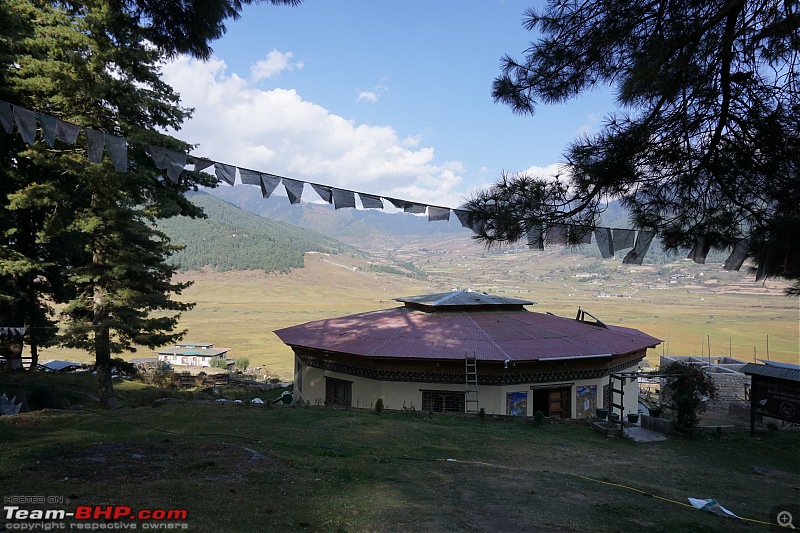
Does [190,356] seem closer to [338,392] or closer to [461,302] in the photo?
[338,392]

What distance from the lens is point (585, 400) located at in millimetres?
19266

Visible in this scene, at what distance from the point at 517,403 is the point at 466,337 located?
10.4ft

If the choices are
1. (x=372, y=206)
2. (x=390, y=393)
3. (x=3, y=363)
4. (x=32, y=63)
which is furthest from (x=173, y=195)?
(x=3, y=363)

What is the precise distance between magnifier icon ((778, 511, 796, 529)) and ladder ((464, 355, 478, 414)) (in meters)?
9.83

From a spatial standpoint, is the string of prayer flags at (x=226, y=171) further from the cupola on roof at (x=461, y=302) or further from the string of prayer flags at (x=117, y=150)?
the cupola on roof at (x=461, y=302)

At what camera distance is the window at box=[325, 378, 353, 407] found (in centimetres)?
1981

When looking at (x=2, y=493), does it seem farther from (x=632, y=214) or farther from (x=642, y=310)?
(x=642, y=310)

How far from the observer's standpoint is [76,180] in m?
17.0

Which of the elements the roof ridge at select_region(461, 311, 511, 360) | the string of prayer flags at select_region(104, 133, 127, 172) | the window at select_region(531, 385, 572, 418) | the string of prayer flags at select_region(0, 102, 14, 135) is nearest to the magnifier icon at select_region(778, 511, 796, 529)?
the roof ridge at select_region(461, 311, 511, 360)

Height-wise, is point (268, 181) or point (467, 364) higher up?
point (268, 181)

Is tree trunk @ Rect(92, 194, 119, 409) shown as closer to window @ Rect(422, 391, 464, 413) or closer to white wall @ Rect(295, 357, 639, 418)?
white wall @ Rect(295, 357, 639, 418)

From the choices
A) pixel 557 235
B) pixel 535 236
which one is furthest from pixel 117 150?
pixel 557 235

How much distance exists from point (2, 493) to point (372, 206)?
852 centimetres

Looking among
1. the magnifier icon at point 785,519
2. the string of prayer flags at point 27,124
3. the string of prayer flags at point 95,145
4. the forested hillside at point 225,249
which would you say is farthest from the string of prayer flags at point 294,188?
the forested hillside at point 225,249
